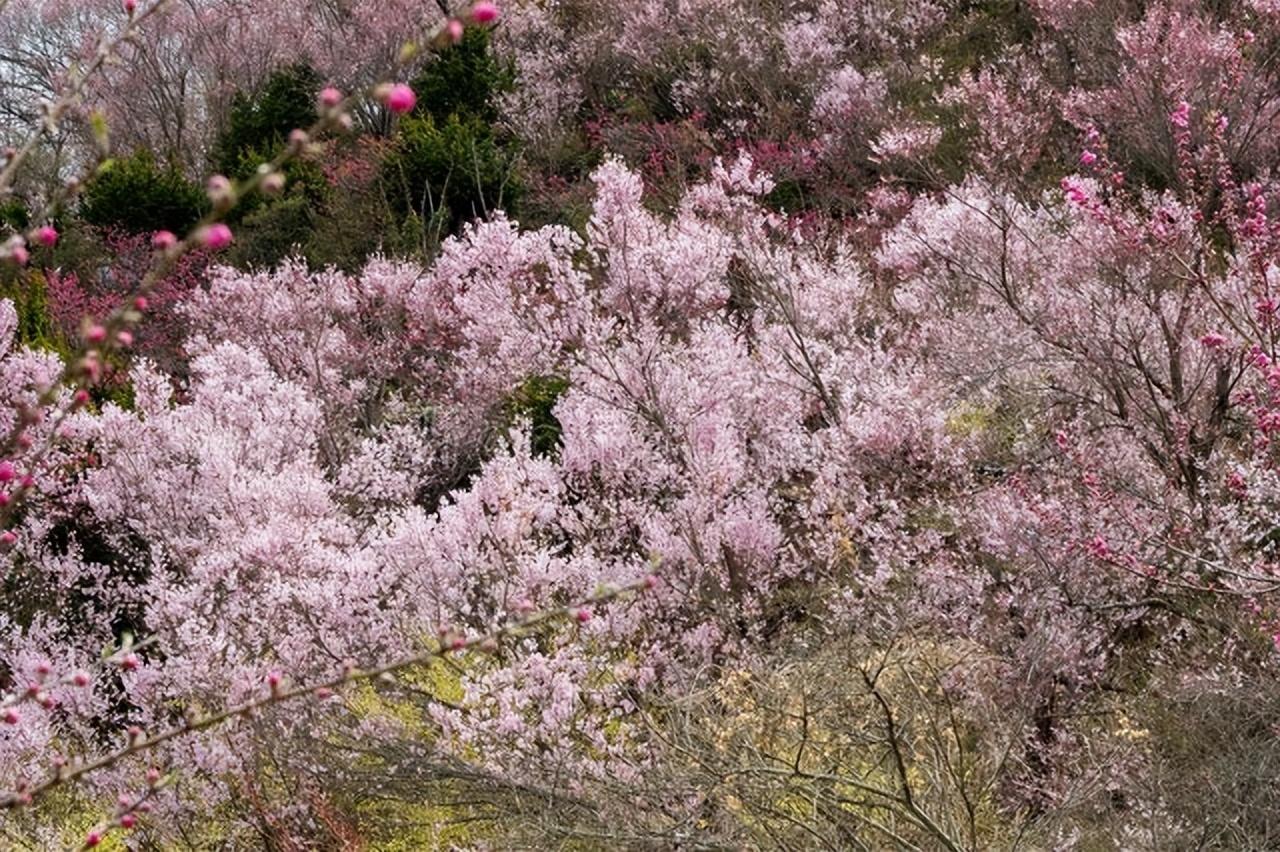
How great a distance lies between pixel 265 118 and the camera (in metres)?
21.1

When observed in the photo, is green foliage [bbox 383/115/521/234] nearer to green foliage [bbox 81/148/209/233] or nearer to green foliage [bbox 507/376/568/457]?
green foliage [bbox 81/148/209/233]

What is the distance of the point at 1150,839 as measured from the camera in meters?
5.60

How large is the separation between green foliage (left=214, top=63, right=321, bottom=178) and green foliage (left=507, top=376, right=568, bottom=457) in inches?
391

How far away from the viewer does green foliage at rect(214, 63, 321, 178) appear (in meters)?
21.0

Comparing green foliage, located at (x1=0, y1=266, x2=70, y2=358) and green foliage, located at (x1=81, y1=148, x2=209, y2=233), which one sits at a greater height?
green foliage, located at (x1=81, y1=148, x2=209, y2=233)

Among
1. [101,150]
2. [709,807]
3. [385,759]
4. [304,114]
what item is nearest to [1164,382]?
[709,807]

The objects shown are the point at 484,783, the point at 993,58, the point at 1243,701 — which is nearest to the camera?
the point at 1243,701

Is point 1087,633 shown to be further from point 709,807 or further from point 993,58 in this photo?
point 993,58

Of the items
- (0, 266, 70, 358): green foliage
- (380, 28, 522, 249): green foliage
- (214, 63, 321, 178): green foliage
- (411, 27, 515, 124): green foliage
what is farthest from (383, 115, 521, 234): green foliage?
(0, 266, 70, 358): green foliage

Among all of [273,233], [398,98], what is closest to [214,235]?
[398,98]

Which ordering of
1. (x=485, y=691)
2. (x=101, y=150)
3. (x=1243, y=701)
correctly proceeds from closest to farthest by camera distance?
(x=101, y=150), (x=1243, y=701), (x=485, y=691)

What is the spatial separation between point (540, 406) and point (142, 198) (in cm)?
965

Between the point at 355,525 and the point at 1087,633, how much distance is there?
6.69m

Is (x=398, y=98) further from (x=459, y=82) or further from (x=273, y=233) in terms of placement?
(x=459, y=82)
